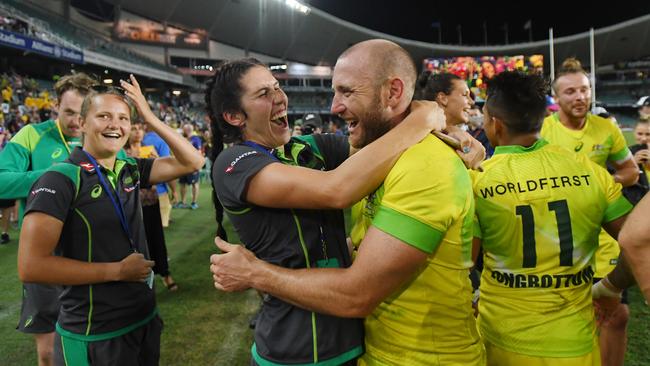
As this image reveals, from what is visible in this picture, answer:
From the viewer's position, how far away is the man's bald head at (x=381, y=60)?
156 centimetres

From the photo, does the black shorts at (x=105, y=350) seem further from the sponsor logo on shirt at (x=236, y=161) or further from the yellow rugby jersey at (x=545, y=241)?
the yellow rugby jersey at (x=545, y=241)

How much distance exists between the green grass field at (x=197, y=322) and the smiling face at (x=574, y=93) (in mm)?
1979

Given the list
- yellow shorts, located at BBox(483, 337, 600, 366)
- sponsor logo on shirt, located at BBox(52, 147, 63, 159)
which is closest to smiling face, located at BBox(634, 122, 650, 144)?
yellow shorts, located at BBox(483, 337, 600, 366)

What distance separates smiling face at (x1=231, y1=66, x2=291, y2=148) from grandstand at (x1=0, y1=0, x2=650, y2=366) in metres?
0.54

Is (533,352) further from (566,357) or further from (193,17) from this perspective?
(193,17)

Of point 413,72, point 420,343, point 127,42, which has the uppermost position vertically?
point 127,42

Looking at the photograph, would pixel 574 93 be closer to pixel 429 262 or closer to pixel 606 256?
pixel 606 256

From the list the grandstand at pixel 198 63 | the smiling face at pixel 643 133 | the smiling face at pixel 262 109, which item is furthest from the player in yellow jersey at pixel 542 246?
the smiling face at pixel 643 133

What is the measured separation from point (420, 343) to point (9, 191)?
8.43 ft

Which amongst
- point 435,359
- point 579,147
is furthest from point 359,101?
point 579,147

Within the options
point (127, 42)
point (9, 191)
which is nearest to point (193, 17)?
point (127, 42)

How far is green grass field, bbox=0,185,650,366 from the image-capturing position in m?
3.83

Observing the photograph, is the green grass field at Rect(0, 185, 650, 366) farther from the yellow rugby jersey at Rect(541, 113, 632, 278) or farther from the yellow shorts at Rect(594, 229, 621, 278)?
the yellow rugby jersey at Rect(541, 113, 632, 278)

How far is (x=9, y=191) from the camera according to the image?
2.72 meters
